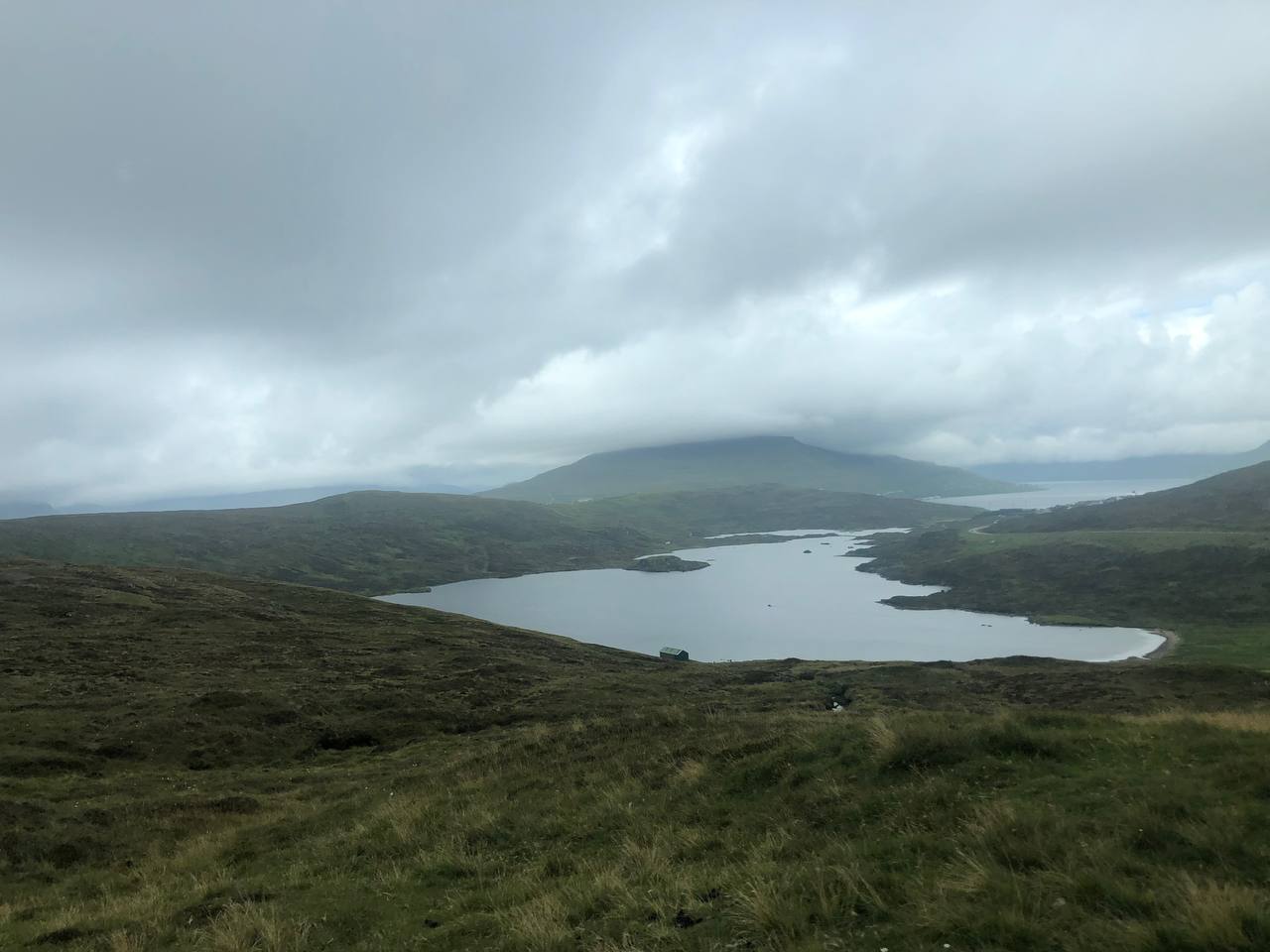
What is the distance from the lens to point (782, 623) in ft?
439

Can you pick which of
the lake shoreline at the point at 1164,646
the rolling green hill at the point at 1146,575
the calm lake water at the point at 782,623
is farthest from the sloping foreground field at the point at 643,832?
the rolling green hill at the point at 1146,575

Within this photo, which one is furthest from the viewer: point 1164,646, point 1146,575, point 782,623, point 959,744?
point 782,623

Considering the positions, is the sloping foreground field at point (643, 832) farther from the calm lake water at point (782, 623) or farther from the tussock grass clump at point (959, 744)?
the calm lake water at point (782, 623)

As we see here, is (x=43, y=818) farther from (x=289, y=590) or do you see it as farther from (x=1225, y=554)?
(x=1225, y=554)

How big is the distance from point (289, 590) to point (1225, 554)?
163884 millimetres

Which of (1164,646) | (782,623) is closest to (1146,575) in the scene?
(1164,646)

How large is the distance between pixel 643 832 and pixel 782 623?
414 feet

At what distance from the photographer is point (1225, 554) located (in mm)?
125375

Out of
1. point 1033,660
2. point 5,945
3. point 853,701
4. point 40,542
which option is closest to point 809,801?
point 5,945

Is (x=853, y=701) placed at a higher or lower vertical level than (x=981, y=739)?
lower

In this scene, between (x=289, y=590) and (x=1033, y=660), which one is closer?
(x=1033, y=660)

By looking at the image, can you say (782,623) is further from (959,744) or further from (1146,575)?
(959,744)

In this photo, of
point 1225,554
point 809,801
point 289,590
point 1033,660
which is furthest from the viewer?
point 1225,554

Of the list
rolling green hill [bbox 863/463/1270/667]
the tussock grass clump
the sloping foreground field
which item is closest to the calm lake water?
rolling green hill [bbox 863/463/1270/667]
